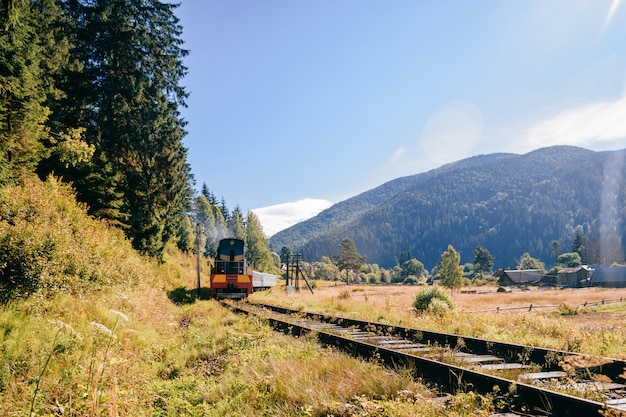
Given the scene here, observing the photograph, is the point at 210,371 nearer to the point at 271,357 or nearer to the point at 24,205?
the point at 271,357

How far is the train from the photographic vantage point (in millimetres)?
22297

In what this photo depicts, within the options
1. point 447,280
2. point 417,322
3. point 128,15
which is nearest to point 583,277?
point 447,280

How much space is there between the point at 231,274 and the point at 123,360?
18.4 meters

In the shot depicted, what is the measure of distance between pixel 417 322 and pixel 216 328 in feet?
21.1

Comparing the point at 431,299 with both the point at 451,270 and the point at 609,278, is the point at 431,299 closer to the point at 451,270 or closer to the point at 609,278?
the point at 451,270

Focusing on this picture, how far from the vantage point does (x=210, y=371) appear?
6324mm

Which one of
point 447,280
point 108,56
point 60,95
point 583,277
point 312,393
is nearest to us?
point 312,393

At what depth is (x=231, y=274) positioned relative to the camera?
22.5 m

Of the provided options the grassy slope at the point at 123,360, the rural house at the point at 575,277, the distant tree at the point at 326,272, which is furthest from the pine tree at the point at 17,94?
the distant tree at the point at 326,272

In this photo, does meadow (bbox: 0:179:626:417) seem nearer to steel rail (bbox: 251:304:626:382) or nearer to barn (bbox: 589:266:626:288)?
steel rail (bbox: 251:304:626:382)

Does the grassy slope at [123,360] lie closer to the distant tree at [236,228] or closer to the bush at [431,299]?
the bush at [431,299]

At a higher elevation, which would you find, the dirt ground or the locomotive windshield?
the locomotive windshield

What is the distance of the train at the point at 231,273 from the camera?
2230 centimetres

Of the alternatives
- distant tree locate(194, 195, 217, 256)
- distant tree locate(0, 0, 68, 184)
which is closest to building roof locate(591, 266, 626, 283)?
distant tree locate(194, 195, 217, 256)
